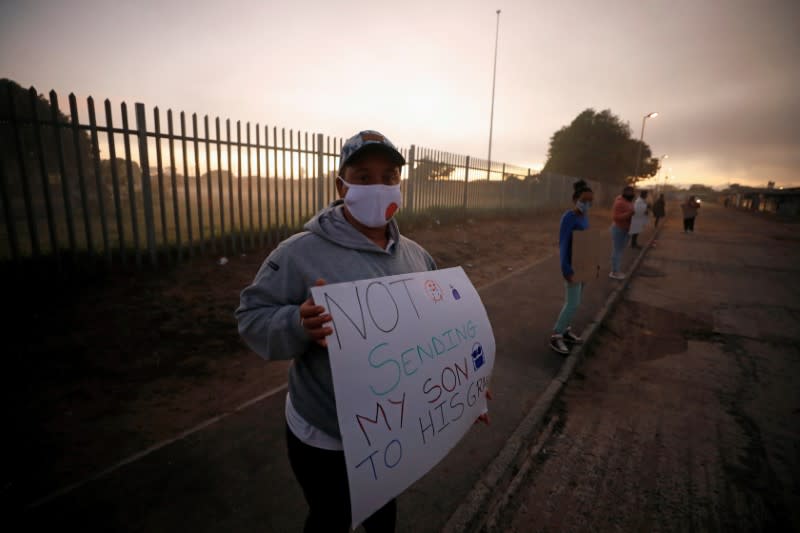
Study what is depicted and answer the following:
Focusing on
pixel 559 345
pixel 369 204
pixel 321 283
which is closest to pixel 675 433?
pixel 559 345

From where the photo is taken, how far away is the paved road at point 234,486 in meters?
2.12

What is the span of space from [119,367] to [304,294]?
3.58 meters

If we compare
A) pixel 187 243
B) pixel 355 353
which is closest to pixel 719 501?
pixel 355 353

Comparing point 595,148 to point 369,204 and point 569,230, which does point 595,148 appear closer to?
point 569,230

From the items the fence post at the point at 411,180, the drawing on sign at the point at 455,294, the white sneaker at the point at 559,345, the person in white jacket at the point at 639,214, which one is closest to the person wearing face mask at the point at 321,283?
the drawing on sign at the point at 455,294

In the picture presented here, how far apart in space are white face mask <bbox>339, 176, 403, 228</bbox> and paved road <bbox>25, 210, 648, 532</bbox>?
74.8 inches

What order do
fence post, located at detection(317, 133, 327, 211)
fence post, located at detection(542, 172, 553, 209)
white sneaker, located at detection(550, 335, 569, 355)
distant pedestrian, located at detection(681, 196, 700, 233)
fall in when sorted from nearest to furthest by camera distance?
white sneaker, located at detection(550, 335, 569, 355) → fence post, located at detection(317, 133, 327, 211) → distant pedestrian, located at detection(681, 196, 700, 233) → fence post, located at detection(542, 172, 553, 209)

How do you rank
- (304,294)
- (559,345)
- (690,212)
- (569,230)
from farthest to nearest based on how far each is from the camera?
(690,212) < (559,345) < (569,230) < (304,294)

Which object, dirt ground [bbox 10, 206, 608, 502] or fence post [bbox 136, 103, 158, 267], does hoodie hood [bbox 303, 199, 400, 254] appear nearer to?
dirt ground [bbox 10, 206, 608, 502]

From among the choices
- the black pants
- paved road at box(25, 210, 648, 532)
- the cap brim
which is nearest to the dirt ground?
paved road at box(25, 210, 648, 532)

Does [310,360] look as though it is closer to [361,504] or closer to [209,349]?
[361,504]

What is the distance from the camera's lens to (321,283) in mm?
1239

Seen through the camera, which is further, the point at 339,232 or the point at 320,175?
the point at 320,175

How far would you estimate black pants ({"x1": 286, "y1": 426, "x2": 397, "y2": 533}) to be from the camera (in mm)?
1452
